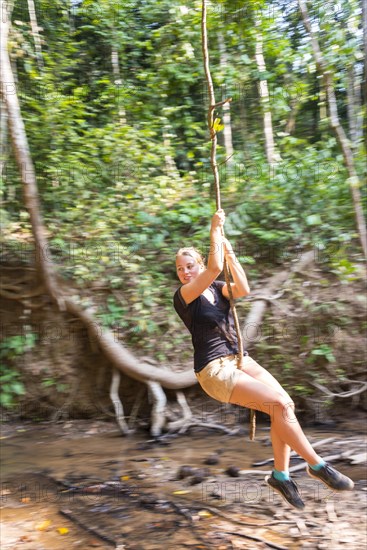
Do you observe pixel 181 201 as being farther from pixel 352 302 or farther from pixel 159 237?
pixel 352 302

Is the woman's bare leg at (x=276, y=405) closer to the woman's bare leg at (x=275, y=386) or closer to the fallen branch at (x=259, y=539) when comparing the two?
the woman's bare leg at (x=275, y=386)

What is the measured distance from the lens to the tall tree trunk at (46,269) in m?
6.30

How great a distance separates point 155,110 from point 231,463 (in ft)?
19.5

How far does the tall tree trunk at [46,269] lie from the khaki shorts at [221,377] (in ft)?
11.6

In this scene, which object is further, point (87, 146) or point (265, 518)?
point (87, 146)

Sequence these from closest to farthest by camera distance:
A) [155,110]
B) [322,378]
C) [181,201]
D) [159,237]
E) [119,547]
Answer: [119,547]
[322,378]
[159,237]
[181,201]
[155,110]

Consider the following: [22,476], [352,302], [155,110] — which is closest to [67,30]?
[155,110]

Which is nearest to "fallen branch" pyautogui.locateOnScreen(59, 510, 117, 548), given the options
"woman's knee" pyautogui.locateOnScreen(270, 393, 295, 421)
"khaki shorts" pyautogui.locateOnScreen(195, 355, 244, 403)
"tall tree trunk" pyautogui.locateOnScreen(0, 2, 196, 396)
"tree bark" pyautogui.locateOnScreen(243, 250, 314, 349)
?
"khaki shorts" pyautogui.locateOnScreen(195, 355, 244, 403)

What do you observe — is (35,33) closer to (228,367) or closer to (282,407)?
(228,367)

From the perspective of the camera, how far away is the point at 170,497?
15.5 feet

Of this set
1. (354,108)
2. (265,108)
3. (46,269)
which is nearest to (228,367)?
(46,269)

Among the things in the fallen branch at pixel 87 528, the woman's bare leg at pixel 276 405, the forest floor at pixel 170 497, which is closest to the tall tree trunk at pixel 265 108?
the forest floor at pixel 170 497

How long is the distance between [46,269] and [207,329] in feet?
13.6

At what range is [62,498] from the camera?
486cm
